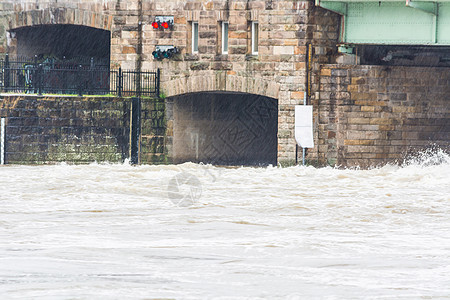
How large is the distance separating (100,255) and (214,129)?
1791cm

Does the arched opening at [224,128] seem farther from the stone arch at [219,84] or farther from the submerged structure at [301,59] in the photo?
the stone arch at [219,84]

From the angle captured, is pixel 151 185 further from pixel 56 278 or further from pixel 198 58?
pixel 56 278

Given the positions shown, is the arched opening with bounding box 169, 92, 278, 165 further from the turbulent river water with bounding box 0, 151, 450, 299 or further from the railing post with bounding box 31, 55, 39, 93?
the turbulent river water with bounding box 0, 151, 450, 299

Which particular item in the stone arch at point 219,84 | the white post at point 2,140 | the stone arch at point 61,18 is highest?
the stone arch at point 61,18

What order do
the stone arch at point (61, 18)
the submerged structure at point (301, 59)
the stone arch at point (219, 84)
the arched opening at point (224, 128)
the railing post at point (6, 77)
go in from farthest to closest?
1. the arched opening at point (224, 128)
2. the stone arch at point (61, 18)
3. the railing post at point (6, 77)
4. the stone arch at point (219, 84)
5. the submerged structure at point (301, 59)

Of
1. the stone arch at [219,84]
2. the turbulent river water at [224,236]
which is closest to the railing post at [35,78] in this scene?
the stone arch at [219,84]

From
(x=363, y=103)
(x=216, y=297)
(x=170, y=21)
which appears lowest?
(x=216, y=297)

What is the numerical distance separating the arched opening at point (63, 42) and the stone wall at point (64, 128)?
2.74 meters

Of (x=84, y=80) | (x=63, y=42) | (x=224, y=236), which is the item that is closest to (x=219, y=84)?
(x=84, y=80)

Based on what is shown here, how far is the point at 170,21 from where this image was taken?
99.7ft

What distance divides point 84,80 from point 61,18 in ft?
6.88

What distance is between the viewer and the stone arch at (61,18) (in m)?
31.0

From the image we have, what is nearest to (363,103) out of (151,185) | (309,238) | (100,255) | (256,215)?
(151,185)

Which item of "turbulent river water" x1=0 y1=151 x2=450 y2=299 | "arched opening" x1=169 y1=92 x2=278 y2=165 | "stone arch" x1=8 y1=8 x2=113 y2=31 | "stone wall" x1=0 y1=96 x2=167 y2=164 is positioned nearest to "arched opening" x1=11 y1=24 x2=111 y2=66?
"stone arch" x1=8 y1=8 x2=113 y2=31
